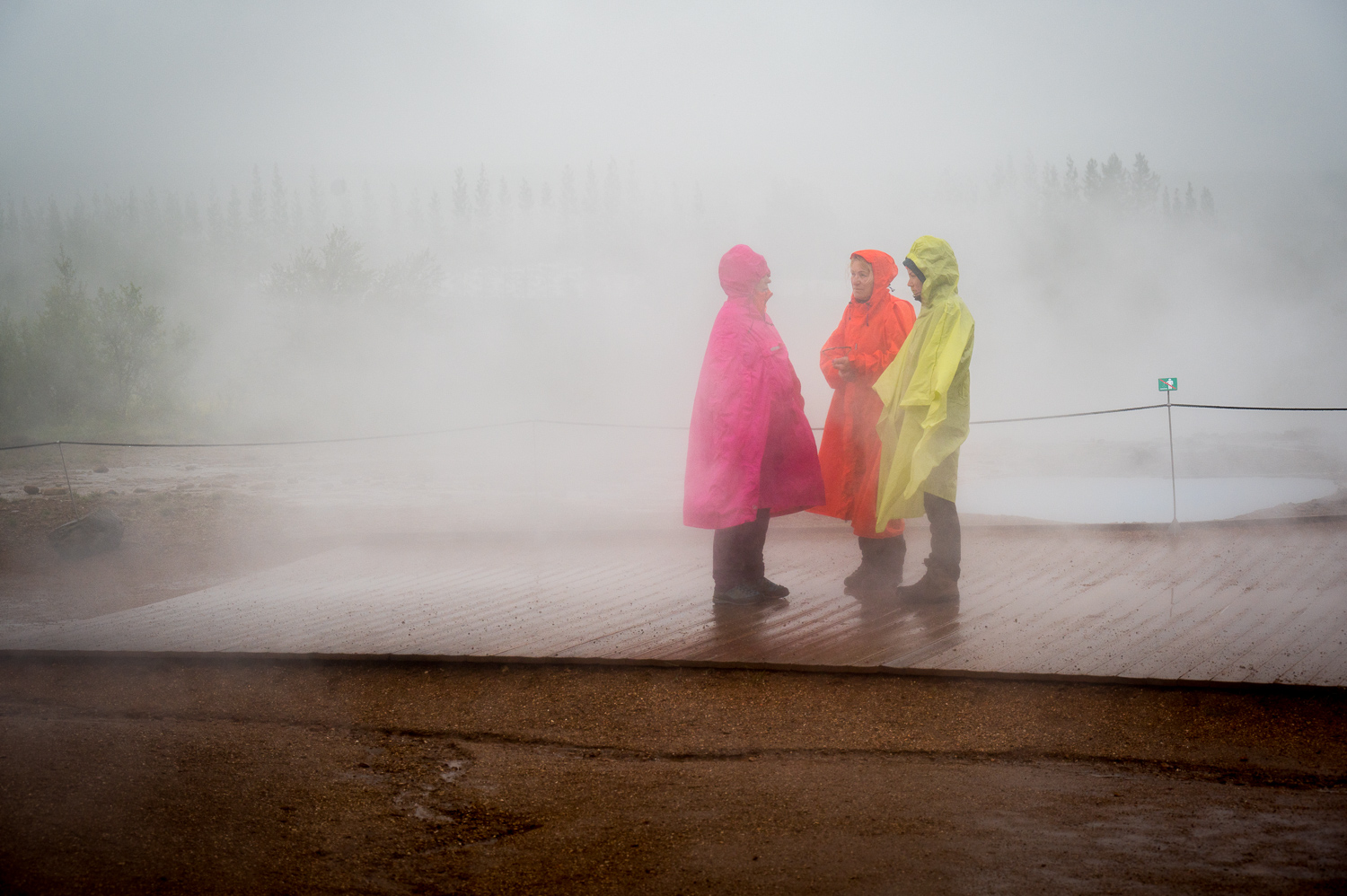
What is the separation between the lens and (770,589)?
3.94 m

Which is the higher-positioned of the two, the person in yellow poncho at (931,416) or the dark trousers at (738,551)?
the person in yellow poncho at (931,416)

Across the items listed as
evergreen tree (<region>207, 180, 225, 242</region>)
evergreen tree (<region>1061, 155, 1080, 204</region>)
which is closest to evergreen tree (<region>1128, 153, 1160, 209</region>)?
evergreen tree (<region>1061, 155, 1080, 204</region>)

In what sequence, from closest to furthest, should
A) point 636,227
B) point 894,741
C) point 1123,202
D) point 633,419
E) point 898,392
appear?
point 894,741 < point 898,392 < point 633,419 < point 1123,202 < point 636,227

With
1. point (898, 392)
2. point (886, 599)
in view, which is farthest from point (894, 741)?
point (898, 392)

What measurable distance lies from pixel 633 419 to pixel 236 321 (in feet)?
42.2

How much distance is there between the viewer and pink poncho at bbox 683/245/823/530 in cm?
371

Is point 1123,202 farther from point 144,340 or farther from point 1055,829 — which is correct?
point 1055,829

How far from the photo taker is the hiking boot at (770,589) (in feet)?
12.9

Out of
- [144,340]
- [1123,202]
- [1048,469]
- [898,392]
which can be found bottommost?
[1048,469]

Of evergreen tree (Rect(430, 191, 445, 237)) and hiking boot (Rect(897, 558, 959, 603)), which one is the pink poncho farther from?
evergreen tree (Rect(430, 191, 445, 237))

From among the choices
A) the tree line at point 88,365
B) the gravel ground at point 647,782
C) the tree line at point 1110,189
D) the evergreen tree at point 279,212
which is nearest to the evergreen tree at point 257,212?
the evergreen tree at point 279,212

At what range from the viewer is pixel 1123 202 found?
2744 centimetres

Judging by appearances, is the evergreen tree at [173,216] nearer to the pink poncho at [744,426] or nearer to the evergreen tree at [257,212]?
the evergreen tree at [257,212]

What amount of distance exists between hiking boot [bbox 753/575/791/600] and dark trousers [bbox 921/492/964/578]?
63cm
